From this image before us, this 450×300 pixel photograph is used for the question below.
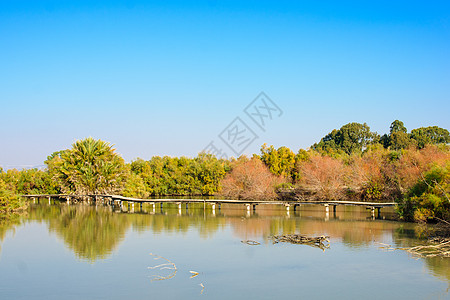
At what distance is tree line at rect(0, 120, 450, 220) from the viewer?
2159 centimetres

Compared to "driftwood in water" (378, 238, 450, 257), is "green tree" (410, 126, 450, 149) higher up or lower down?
higher up

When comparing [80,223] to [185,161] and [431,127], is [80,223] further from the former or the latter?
[431,127]

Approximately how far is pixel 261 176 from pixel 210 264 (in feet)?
76.1

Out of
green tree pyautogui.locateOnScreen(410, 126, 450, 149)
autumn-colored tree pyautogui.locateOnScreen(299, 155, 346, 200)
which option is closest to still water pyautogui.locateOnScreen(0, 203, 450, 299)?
autumn-colored tree pyautogui.locateOnScreen(299, 155, 346, 200)

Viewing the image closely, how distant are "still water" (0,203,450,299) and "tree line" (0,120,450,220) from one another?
5001mm

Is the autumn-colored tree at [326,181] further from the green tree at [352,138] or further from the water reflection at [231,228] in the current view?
the green tree at [352,138]

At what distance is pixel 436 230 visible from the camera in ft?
46.9

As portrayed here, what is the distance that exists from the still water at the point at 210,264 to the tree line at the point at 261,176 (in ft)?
16.4

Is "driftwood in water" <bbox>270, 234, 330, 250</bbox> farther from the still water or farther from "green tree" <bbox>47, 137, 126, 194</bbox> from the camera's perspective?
"green tree" <bbox>47, 137, 126, 194</bbox>

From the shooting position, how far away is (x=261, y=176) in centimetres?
3369

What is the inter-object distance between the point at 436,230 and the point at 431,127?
41378mm

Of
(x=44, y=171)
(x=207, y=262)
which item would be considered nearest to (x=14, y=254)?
(x=207, y=262)

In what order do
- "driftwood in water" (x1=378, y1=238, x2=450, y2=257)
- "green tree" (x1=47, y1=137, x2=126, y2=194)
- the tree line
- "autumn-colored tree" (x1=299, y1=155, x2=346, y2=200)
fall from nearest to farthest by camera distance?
"driftwood in water" (x1=378, y1=238, x2=450, y2=257), the tree line, "autumn-colored tree" (x1=299, y1=155, x2=346, y2=200), "green tree" (x1=47, y1=137, x2=126, y2=194)

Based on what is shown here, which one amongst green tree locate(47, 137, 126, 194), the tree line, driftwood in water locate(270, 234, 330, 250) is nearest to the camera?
driftwood in water locate(270, 234, 330, 250)
